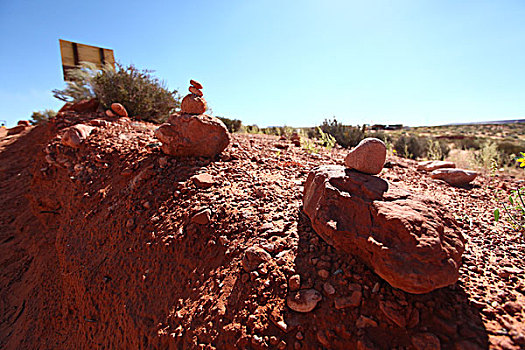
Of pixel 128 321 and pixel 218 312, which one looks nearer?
pixel 218 312

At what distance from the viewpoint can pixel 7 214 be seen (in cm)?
394

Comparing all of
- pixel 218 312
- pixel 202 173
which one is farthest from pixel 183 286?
pixel 202 173

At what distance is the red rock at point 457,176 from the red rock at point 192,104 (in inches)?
140

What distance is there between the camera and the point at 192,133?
296 centimetres

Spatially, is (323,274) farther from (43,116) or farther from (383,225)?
(43,116)

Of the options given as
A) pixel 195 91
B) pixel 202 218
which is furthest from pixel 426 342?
pixel 195 91

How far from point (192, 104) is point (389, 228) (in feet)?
8.80

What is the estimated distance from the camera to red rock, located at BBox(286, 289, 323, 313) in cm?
138

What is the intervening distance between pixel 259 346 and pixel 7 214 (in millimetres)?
4960

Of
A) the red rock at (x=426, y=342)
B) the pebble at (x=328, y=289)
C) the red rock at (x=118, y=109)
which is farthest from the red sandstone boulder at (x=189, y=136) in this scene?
the red rock at (x=118, y=109)

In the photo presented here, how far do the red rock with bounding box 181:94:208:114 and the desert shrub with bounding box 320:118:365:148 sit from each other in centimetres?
430

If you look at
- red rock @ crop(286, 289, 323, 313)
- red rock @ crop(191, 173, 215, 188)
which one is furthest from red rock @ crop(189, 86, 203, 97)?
red rock @ crop(286, 289, 323, 313)

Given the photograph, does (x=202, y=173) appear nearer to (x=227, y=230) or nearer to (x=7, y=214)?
(x=227, y=230)

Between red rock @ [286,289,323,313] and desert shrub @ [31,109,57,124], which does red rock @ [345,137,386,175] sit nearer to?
red rock @ [286,289,323,313]
